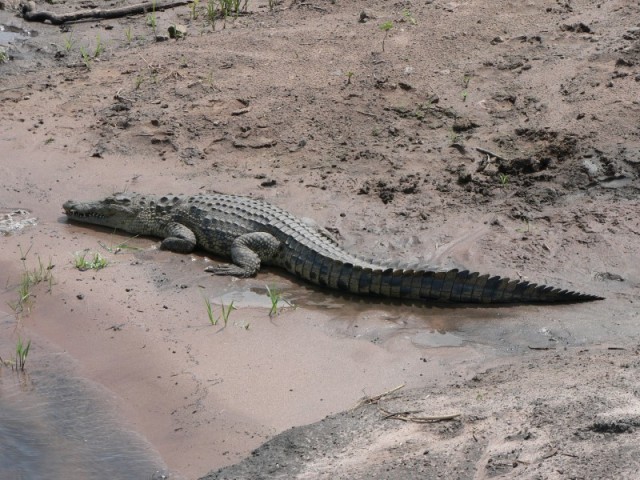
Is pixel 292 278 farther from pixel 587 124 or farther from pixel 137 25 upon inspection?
pixel 137 25

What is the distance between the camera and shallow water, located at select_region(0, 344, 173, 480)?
5.08 m

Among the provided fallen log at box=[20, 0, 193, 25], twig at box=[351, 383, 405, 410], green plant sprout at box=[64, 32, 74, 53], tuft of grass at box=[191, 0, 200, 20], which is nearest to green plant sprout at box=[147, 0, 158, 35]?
fallen log at box=[20, 0, 193, 25]

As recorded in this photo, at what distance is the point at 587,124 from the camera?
317 inches

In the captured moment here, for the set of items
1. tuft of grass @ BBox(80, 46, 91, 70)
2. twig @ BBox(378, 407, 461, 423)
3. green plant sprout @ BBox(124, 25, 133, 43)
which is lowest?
twig @ BBox(378, 407, 461, 423)

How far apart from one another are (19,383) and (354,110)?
4418mm

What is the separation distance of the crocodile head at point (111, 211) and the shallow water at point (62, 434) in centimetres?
209

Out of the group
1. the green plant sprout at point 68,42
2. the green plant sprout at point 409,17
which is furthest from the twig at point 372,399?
the green plant sprout at point 68,42

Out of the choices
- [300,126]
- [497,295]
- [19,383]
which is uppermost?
[300,126]

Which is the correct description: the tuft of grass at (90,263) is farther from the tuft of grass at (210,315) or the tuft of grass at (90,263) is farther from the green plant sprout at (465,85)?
the green plant sprout at (465,85)

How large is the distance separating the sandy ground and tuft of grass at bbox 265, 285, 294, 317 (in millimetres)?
79

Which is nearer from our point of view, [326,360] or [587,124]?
[326,360]

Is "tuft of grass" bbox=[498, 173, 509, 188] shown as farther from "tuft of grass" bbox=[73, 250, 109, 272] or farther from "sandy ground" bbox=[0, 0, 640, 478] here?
"tuft of grass" bbox=[73, 250, 109, 272]

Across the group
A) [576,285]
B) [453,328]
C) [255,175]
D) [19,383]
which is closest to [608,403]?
[453,328]

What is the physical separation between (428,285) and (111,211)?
3008 millimetres
